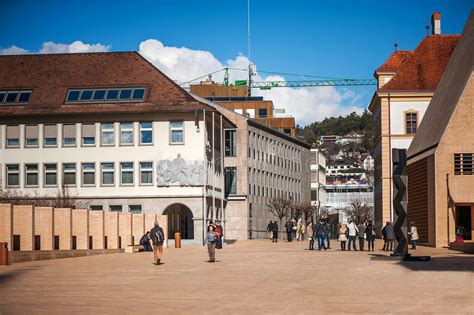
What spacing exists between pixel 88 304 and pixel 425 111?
58887 mm

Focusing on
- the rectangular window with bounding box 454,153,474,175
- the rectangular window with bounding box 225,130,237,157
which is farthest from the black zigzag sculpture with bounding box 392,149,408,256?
the rectangular window with bounding box 225,130,237,157

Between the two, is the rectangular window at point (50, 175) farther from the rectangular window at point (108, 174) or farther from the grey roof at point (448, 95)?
the grey roof at point (448, 95)

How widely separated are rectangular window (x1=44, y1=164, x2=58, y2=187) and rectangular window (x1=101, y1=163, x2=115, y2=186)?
3662 mm

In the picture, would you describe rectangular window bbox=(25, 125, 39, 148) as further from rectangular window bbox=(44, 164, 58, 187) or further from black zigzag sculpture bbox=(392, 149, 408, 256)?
black zigzag sculpture bbox=(392, 149, 408, 256)

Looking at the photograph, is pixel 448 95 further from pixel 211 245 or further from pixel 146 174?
pixel 211 245

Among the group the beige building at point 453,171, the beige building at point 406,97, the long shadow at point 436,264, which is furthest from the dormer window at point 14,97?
the long shadow at point 436,264

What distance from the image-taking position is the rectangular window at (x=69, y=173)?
6912 cm

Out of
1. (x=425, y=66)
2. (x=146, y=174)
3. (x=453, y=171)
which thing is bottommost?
(x=453, y=171)

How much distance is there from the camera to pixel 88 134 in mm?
69438

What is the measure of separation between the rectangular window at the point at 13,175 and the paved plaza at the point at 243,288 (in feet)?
122

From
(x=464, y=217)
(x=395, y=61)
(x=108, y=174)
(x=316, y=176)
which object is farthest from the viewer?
(x=316, y=176)

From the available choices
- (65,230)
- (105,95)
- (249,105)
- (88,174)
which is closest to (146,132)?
(105,95)

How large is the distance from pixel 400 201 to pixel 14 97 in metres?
40.7

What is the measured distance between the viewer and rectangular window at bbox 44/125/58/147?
228 ft
